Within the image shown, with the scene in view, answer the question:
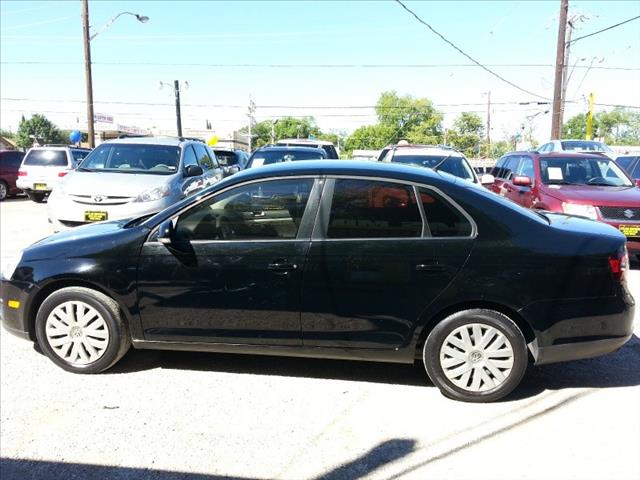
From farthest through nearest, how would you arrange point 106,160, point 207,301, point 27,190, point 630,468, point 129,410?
point 27,190
point 106,160
point 207,301
point 129,410
point 630,468

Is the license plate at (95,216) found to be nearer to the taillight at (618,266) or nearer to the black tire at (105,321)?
the black tire at (105,321)

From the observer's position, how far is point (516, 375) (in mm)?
3688

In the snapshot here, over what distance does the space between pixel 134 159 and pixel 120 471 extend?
7229 millimetres

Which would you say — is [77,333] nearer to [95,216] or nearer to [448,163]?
[95,216]

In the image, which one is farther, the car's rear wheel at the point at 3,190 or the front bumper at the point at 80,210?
the car's rear wheel at the point at 3,190

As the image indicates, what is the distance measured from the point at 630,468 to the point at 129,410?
300 cm

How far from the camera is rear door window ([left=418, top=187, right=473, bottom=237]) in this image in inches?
148

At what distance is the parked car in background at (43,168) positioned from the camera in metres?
16.3

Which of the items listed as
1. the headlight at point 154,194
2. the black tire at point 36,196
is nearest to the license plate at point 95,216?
the headlight at point 154,194

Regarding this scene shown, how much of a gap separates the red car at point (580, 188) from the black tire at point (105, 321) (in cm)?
629

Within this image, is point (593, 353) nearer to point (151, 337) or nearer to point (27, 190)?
point (151, 337)

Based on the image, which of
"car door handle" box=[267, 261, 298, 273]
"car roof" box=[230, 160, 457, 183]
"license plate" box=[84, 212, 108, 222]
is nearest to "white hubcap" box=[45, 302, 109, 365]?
"car door handle" box=[267, 261, 298, 273]

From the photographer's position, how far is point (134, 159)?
9.34 metres

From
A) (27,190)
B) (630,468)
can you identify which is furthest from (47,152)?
(630,468)
